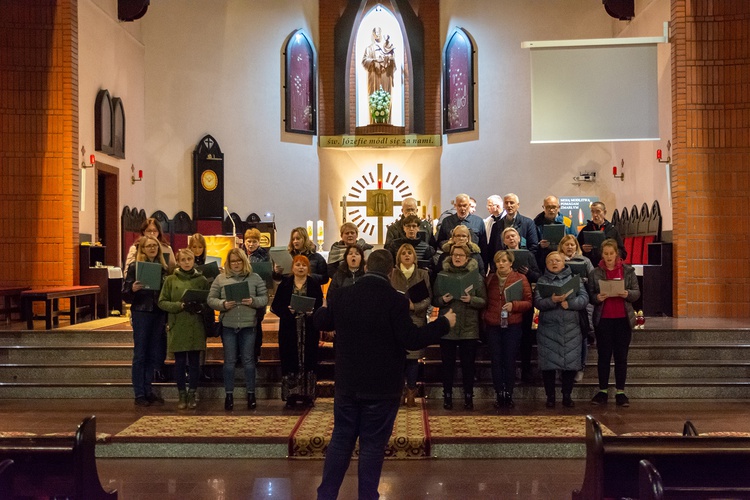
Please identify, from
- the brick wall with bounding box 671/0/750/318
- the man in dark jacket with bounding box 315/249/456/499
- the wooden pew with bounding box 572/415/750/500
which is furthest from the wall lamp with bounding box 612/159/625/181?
the wooden pew with bounding box 572/415/750/500

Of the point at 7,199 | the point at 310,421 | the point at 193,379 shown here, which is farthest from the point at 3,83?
the point at 310,421

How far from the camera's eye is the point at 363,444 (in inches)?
178

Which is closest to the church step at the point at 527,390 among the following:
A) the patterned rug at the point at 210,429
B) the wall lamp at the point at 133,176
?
the patterned rug at the point at 210,429

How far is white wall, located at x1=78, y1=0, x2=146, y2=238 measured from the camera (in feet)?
39.8

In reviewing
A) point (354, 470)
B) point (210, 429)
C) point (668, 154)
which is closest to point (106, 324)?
point (210, 429)

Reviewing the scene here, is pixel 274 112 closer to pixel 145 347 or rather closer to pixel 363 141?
pixel 363 141

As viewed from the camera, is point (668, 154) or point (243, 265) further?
point (668, 154)

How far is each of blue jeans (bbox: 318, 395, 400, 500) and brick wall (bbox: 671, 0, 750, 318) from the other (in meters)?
7.77

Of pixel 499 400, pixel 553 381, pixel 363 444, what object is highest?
pixel 363 444

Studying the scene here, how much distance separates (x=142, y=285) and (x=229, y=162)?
8262mm

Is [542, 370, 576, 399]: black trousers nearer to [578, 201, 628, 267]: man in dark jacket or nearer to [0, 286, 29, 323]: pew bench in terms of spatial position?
[578, 201, 628, 267]: man in dark jacket

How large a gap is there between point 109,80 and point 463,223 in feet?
24.6

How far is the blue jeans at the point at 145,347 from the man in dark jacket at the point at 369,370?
3669mm

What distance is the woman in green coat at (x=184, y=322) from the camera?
24.6 feet
